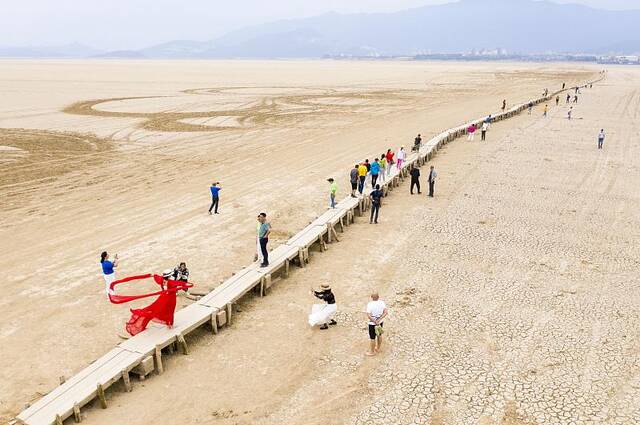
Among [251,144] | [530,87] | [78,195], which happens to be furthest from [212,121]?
[530,87]

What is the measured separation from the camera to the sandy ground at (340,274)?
8.77 m

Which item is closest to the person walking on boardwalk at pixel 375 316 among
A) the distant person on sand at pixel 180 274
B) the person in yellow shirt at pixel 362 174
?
the distant person on sand at pixel 180 274

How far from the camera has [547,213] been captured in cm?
1875

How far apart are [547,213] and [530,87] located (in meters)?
64.6

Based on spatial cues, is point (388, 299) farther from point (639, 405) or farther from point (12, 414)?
point (12, 414)

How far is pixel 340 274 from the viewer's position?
13508mm

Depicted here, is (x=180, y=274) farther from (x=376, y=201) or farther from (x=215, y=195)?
(x=376, y=201)

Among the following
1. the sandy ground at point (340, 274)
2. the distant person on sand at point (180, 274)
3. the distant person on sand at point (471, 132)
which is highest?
the distant person on sand at point (471, 132)

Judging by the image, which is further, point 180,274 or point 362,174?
point 362,174

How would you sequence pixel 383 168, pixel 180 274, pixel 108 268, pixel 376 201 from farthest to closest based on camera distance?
pixel 383 168
pixel 376 201
pixel 180 274
pixel 108 268

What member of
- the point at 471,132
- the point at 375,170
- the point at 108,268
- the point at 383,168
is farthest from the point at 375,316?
the point at 471,132

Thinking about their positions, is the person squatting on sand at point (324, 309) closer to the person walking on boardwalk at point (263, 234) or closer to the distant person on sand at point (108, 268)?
the person walking on boardwalk at point (263, 234)

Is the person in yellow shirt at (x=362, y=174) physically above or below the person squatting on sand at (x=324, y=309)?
above

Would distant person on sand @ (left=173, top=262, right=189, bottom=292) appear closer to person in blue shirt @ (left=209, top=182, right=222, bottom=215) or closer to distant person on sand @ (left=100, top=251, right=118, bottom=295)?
distant person on sand @ (left=100, top=251, right=118, bottom=295)
